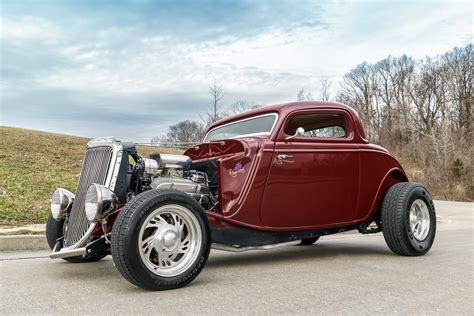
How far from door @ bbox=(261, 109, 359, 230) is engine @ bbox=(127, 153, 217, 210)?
0.66 m

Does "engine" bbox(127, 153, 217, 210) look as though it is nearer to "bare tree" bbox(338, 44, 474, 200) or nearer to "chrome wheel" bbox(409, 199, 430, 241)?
"chrome wheel" bbox(409, 199, 430, 241)

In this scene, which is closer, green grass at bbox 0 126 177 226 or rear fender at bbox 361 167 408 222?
rear fender at bbox 361 167 408 222

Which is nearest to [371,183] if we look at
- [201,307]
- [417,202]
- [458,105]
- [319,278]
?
[417,202]

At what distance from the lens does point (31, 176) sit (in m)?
13.0

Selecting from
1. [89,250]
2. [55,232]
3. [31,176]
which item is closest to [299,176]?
[89,250]

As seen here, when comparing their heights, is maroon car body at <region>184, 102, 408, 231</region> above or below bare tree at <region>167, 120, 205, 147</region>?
below

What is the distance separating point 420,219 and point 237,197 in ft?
9.02

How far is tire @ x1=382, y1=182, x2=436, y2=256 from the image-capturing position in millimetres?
5633

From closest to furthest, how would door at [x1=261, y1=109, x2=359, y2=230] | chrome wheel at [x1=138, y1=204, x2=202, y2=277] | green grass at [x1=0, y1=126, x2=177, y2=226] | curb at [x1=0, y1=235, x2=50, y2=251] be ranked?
chrome wheel at [x1=138, y1=204, x2=202, y2=277]
door at [x1=261, y1=109, x2=359, y2=230]
curb at [x1=0, y1=235, x2=50, y2=251]
green grass at [x1=0, y1=126, x2=177, y2=226]

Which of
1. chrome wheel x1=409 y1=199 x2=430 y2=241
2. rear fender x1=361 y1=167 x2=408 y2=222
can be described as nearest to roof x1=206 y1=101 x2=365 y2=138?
rear fender x1=361 y1=167 x2=408 y2=222

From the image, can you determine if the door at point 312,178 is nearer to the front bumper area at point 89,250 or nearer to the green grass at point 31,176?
the front bumper area at point 89,250

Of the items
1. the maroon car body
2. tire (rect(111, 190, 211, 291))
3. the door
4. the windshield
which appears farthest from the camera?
the windshield

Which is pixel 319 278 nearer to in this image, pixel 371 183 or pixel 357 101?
pixel 371 183

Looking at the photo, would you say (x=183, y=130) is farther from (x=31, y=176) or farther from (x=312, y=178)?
(x=312, y=178)
